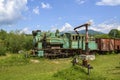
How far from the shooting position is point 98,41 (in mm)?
43406

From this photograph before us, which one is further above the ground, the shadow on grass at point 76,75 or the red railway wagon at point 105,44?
the red railway wagon at point 105,44

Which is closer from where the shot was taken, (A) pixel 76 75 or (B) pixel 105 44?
(A) pixel 76 75

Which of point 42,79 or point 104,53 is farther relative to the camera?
point 104,53

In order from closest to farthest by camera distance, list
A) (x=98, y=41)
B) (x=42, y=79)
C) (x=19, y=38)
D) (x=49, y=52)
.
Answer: (x=42, y=79), (x=49, y=52), (x=98, y=41), (x=19, y=38)

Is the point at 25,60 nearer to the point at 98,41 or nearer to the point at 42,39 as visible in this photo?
the point at 42,39

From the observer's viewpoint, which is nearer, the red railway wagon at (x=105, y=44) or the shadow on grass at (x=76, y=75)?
the shadow on grass at (x=76, y=75)

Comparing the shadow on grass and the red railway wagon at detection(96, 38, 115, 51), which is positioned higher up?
the red railway wagon at detection(96, 38, 115, 51)

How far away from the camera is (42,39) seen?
3744 centimetres

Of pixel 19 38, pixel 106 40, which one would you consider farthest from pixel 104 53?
pixel 19 38

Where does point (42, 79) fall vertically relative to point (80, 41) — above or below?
below

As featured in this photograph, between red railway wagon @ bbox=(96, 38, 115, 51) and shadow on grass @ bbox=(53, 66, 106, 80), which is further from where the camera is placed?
red railway wagon @ bbox=(96, 38, 115, 51)

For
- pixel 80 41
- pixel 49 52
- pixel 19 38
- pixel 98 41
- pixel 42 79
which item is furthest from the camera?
pixel 19 38

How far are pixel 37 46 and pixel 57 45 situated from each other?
2.86 metres

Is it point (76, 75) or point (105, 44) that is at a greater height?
point (105, 44)
